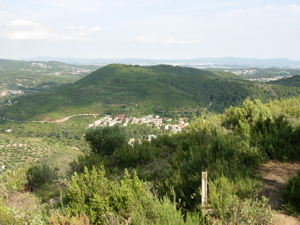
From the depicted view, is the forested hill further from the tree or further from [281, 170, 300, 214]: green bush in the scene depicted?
[281, 170, 300, 214]: green bush

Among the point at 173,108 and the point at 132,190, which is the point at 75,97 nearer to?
the point at 173,108

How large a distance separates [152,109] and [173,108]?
707 cm

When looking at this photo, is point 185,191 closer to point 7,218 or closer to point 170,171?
point 170,171

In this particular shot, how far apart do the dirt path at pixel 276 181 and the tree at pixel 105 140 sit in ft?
18.9

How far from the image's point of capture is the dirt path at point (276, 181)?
2137 millimetres

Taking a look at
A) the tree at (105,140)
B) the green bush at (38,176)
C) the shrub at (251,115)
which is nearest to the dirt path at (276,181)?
the shrub at (251,115)

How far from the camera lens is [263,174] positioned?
3.24 meters

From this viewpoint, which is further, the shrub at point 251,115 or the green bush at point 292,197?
the shrub at point 251,115

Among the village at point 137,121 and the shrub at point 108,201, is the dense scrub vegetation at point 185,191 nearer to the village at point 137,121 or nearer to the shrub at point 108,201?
the shrub at point 108,201

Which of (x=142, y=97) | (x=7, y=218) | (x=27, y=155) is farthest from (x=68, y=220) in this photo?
(x=142, y=97)

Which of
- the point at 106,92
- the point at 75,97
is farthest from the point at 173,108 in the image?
the point at 75,97

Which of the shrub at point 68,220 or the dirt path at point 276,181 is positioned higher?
the dirt path at point 276,181

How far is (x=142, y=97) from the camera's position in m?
67.4

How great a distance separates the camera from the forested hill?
54438 mm
